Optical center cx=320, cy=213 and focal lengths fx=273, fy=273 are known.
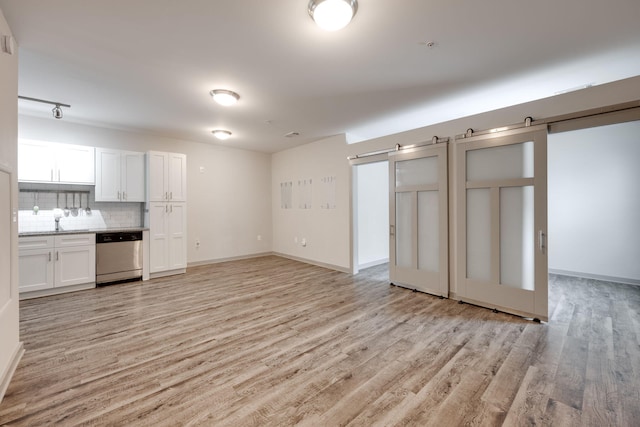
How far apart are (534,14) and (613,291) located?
460 centimetres

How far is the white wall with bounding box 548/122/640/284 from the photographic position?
4684 millimetres

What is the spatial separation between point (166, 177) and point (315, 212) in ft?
10.4

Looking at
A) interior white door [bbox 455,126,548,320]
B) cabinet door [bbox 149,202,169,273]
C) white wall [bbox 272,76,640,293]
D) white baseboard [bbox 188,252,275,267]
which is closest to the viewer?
white wall [bbox 272,76,640,293]

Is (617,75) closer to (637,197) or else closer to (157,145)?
A: (637,197)

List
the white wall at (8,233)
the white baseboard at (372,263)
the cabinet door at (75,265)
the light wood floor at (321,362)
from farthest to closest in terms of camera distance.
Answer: the white baseboard at (372,263) → the cabinet door at (75,265) → the white wall at (8,233) → the light wood floor at (321,362)

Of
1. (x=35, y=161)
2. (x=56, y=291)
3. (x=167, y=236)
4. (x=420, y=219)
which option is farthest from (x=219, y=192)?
(x=420, y=219)

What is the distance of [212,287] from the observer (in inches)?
181

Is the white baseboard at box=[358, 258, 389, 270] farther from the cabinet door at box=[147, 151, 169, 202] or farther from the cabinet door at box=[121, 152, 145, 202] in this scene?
the cabinet door at box=[121, 152, 145, 202]

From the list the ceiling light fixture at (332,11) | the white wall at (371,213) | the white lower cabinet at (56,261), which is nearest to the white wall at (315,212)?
the white wall at (371,213)

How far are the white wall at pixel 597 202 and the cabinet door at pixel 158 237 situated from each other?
7.68 metres

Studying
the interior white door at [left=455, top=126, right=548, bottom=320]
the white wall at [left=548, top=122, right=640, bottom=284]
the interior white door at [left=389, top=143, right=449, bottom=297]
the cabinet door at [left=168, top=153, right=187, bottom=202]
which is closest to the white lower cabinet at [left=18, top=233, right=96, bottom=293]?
the cabinet door at [left=168, top=153, right=187, bottom=202]

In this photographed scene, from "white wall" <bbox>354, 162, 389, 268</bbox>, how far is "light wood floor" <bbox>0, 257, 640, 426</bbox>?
2.10 meters

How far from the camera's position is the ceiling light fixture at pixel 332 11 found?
194 cm

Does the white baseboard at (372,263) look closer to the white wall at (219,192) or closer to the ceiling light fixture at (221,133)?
the white wall at (219,192)
